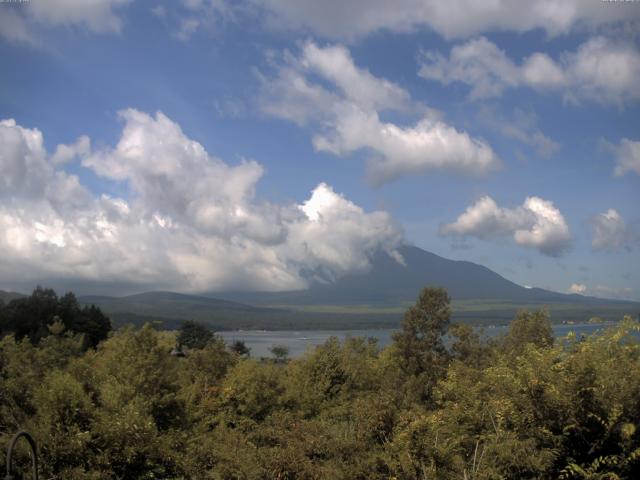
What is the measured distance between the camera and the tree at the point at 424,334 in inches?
1399

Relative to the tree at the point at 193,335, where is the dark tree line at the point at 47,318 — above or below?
above

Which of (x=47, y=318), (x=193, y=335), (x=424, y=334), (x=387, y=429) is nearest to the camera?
(x=387, y=429)

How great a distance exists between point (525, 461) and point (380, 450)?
7.16 ft

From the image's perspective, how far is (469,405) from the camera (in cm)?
1098

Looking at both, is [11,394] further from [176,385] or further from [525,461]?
[525,461]

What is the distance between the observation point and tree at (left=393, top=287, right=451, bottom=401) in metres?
35.5

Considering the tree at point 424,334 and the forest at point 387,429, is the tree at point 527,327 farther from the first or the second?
the forest at point 387,429

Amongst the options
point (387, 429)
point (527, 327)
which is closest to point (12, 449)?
point (387, 429)

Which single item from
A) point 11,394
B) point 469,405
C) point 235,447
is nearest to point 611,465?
point 469,405

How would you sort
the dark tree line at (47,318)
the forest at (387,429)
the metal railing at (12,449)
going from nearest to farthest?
the metal railing at (12,449) → the forest at (387,429) → the dark tree line at (47,318)

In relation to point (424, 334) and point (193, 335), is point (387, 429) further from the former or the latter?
point (193, 335)

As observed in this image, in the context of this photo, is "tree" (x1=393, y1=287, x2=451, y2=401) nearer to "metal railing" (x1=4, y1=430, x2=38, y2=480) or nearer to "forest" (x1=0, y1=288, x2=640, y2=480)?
"forest" (x1=0, y1=288, x2=640, y2=480)

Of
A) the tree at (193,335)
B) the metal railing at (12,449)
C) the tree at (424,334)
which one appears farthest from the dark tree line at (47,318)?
the metal railing at (12,449)

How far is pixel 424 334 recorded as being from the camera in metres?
36.5
